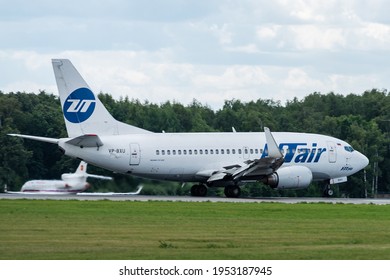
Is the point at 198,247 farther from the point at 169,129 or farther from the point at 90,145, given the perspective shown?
the point at 169,129

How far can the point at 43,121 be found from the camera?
9969 centimetres

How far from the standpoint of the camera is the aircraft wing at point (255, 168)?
66000 mm

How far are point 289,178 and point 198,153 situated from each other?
5839 mm

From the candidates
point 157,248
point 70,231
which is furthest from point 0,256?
point 70,231

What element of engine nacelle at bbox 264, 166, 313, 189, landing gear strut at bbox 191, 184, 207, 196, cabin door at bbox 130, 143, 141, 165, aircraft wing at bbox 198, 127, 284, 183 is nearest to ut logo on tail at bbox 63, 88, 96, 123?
cabin door at bbox 130, 143, 141, 165

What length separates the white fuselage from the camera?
67.1 meters

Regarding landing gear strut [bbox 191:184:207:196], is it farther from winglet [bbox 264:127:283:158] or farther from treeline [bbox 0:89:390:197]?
winglet [bbox 264:127:283:158]

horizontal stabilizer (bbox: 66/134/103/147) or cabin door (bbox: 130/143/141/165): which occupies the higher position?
horizontal stabilizer (bbox: 66/134/103/147)

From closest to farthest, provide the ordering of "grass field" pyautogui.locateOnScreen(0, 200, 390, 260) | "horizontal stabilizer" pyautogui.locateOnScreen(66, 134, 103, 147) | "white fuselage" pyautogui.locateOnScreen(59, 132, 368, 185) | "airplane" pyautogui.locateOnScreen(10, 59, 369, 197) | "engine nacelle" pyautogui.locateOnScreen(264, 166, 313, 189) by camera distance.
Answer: "grass field" pyautogui.locateOnScreen(0, 200, 390, 260) → "horizontal stabilizer" pyautogui.locateOnScreen(66, 134, 103, 147) → "airplane" pyautogui.locateOnScreen(10, 59, 369, 197) → "white fuselage" pyautogui.locateOnScreen(59, 132, 368, 185) → "engine nacelle" pyautogui.locateOnScreen(264, 166, 313, 189)

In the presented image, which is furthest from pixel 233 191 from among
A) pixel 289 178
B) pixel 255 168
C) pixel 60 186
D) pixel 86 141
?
pixel 60 186

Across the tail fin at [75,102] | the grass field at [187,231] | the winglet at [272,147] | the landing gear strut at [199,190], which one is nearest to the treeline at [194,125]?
the landing gear strut at [199,190]

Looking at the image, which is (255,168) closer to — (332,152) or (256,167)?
(256,167)

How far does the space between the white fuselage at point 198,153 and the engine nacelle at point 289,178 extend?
2.02m

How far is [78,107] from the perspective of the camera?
219 feet
